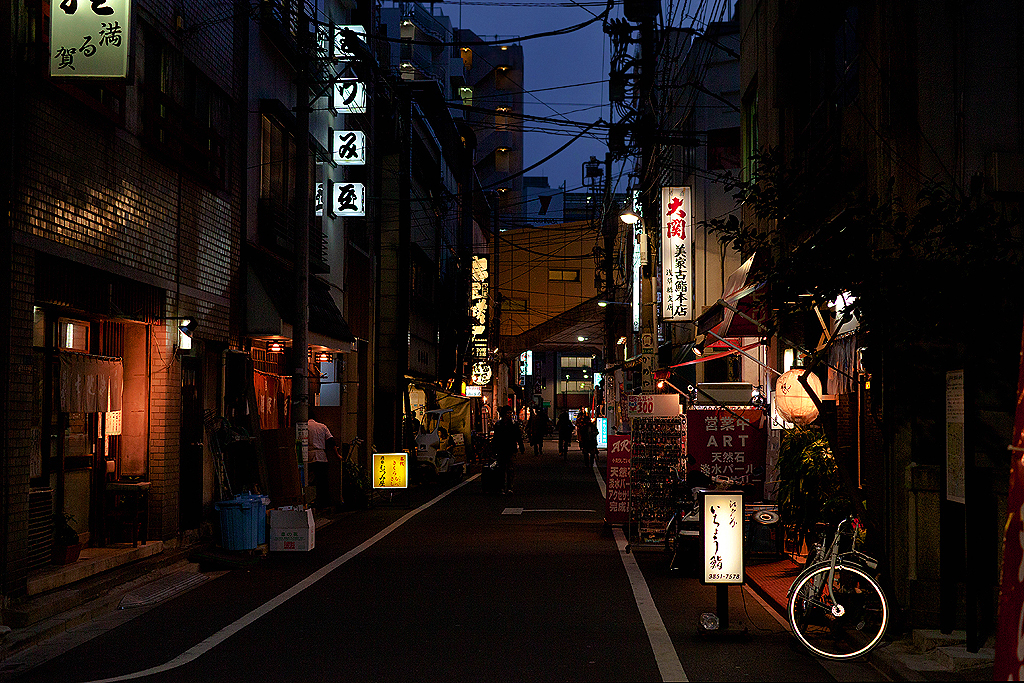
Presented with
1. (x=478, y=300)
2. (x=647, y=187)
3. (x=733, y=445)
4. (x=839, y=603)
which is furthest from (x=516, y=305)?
(x=839, y=603)

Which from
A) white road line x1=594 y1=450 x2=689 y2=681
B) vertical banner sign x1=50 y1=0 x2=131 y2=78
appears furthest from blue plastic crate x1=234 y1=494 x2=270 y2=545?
vertical banner sign x1=50 y1=0 x2=131 y2=78

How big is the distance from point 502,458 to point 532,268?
44293 millimetres

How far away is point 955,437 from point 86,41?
32.6 feet

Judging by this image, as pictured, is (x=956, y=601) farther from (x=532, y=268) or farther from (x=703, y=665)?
(x=532, y=268)

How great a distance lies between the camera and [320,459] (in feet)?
73.9

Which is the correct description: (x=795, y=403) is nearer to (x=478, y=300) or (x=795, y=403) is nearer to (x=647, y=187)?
(x=647, y=187)

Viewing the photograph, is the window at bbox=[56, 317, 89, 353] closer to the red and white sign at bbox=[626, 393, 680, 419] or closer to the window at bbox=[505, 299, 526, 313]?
the red and white sign at bbox=[626, 393, 680, 419]

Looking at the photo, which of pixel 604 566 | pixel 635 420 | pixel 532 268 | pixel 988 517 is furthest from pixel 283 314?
pixel 532 268

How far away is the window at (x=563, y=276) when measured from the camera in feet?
237

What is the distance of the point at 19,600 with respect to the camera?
1090cm

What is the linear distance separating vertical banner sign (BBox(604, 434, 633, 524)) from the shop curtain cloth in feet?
29.0

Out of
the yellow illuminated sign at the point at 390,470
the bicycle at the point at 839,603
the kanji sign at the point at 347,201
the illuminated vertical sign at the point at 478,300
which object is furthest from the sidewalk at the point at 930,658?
the illuminated vertical sign at the point at 478,300

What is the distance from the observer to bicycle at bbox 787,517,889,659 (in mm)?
9141

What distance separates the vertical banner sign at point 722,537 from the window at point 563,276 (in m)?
62.0
